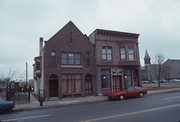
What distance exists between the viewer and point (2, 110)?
12.6m

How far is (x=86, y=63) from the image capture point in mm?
22734

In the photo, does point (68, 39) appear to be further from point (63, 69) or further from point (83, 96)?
point (83, 96)

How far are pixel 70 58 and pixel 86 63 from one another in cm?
264

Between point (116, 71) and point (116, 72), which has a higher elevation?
point (116, 71)

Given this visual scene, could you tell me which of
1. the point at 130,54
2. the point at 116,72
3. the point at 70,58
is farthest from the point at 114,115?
the point at 130,54

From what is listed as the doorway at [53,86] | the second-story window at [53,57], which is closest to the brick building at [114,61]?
the doorway at [53,86]

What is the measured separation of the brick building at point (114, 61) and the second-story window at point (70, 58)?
299 cm

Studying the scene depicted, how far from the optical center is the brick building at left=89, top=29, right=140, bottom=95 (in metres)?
23.2

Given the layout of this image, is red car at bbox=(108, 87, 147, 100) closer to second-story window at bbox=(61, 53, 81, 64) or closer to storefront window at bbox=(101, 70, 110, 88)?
storefront window at bbox=(101, 70, 110, 88)

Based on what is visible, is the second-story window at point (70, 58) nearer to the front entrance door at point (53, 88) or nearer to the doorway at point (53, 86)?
the doorway at point (53, 86)

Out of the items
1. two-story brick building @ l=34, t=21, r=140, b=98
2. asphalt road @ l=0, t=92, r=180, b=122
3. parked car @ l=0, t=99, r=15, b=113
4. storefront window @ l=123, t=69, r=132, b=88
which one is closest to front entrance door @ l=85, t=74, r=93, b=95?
two-story brick building @ l=34, t=21, r=140, b=98

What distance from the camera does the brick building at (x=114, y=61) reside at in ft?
76.2

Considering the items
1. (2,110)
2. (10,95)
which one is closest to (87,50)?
(10,95)

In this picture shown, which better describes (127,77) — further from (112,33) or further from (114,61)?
(112,33)
